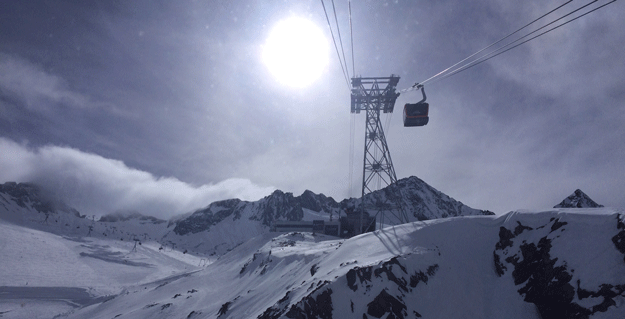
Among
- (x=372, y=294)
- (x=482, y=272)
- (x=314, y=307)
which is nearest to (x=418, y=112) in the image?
(x=482, y=272)

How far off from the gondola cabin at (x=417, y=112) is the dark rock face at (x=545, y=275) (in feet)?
27.4

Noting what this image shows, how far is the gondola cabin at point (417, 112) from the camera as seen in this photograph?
755 inches

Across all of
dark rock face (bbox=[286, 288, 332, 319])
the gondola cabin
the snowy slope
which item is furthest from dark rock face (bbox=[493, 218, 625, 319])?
dark rock face (bbox=[286, 288, 332, 319])

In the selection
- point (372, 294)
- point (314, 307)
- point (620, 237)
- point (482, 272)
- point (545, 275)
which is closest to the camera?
point (620, 237)

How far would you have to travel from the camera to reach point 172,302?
30.5m

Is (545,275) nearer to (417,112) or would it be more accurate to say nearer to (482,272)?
(482,272)

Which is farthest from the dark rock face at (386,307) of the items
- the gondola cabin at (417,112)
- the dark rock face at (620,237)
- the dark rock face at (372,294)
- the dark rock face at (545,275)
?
the gondola cabin at (417,112)

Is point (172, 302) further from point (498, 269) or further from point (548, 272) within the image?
point (548, 272)

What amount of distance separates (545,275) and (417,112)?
451 inches

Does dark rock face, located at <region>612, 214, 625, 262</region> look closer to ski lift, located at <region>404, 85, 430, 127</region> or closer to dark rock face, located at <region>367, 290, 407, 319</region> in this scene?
dark rock face, located at <region>367, 290, 407, 319</region>

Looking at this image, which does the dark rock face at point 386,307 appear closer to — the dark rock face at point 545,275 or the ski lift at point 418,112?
the dark rock face at point 545,275

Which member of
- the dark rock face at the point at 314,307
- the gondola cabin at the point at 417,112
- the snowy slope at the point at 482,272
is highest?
the gondola cabin at the point at 417,112

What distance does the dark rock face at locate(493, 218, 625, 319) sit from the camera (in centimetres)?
1056

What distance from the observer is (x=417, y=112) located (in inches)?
755
